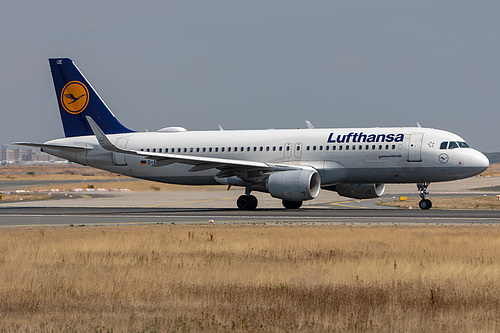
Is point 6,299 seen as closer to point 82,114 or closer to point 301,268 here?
point 301,268

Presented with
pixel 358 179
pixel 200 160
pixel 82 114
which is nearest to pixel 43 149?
pixel 82 114

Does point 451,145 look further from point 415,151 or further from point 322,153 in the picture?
point 322,153

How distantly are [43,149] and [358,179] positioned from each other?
777 inches

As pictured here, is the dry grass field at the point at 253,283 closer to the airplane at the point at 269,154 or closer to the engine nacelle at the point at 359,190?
the airplane at the point at 269,154

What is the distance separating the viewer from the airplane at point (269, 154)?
39.3 meters

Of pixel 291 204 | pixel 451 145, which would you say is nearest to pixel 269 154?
pixel 291 204

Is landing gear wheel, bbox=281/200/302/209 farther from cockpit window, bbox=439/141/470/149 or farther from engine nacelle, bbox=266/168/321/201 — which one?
cockpit window, bbox=439/141/470/149

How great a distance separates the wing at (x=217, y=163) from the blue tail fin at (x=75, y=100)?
24.0 feet

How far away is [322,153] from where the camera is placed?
4119 centimetres

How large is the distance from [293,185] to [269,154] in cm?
466

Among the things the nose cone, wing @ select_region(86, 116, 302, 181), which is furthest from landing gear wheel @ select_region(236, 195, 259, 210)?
the nose cone

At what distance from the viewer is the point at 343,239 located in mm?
23297

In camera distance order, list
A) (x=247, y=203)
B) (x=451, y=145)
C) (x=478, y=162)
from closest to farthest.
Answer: (x=478, y=162), (x=451, y=145), (x=247, y=203)

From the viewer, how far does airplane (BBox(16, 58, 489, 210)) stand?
3934 centimetres
